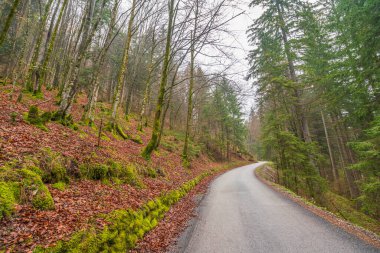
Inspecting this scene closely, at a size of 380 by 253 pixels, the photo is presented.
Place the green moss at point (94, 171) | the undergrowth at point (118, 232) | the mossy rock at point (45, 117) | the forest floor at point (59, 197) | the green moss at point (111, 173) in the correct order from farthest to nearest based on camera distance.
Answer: the mossy rock at point (45, 117), the green moss at point (111, 173), the green moss at point (94, 171), the undergrowth at point (118, 232), the forest floor at point (59, 197)

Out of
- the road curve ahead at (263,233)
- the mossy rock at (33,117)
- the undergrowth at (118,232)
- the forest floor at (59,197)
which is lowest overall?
the road curve ahead at (263,233)

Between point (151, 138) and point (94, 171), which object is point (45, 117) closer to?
point (94, 171)

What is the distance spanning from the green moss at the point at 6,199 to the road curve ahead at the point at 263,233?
313 centimetres

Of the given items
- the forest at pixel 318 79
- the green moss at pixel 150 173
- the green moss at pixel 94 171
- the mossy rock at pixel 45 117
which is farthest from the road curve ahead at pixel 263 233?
the mossy rock at pixel 45 117

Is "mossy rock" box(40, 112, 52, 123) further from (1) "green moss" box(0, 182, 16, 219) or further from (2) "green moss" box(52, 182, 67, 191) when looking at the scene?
(1) "green moss" box(0, 182, 16, 219)

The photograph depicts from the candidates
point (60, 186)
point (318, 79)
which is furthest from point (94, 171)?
point (318, 79)

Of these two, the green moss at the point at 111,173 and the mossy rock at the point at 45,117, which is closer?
the green moss at the point at 111,173

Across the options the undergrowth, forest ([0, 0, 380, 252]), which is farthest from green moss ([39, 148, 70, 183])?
the undergrowth

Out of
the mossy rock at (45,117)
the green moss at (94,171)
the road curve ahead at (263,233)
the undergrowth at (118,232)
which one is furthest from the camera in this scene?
the mossy rock at (45,117)

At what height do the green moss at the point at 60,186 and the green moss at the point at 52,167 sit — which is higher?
the green moss at the point at 52,167

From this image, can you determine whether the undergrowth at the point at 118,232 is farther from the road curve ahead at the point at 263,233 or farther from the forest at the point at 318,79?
the forest at the point at 318,79

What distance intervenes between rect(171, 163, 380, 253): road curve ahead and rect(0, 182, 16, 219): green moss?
10.3 ft

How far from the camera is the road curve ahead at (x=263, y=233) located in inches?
151

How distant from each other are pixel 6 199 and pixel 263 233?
5.36 metres
